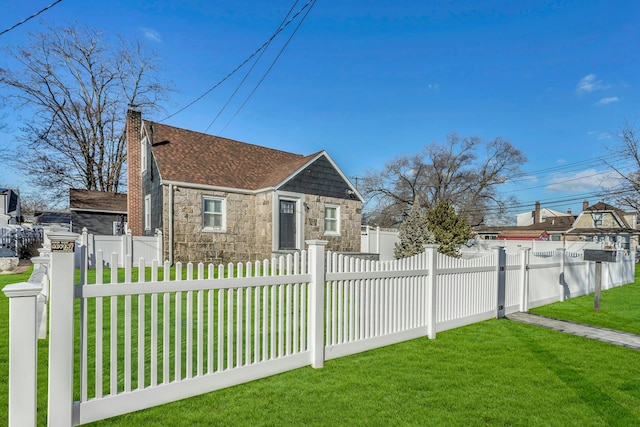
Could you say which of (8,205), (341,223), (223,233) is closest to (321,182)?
(341,223)

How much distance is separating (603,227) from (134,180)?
44044 mm

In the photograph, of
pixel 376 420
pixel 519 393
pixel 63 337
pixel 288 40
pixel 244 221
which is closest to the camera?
pixel 63 337

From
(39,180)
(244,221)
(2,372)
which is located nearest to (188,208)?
(244,221)

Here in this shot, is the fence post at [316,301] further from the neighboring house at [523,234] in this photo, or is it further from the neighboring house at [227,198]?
the neighboring house at [523,234]

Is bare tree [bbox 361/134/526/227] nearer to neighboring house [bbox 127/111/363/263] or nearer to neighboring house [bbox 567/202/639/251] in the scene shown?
neighboring house [bbox 567/202/639/251]

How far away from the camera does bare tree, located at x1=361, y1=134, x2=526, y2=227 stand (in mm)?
34938

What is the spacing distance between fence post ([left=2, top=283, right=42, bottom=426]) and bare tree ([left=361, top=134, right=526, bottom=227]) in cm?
3510

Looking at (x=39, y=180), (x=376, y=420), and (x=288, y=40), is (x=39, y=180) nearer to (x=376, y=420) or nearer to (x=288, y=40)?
(x=288, y=40)

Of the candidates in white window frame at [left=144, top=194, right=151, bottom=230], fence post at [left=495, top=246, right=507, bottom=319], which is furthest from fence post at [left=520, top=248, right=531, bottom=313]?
white window frame at [left=144, top=194, right=151, bottom=230]

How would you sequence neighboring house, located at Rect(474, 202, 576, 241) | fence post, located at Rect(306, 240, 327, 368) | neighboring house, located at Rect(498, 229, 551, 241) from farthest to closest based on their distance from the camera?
neighboring house, located at Rect(498, 229, 551, 241) < neighboring house, located at Rect(474, 202, 576, 241) < fence post, located at Rect(306, 240, 327, 368)

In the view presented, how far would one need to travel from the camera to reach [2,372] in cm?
355

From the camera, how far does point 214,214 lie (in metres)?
13.0

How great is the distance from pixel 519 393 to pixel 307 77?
13.5m

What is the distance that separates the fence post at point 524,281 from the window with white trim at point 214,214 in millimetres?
10035
